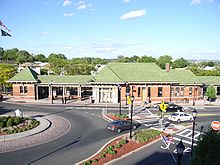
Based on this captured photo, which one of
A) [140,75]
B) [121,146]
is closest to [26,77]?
[140,75]

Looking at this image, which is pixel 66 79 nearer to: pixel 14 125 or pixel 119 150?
pixel 14 125

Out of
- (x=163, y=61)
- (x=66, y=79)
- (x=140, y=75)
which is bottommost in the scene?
(x=66, y=79)

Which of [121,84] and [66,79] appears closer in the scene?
[121,84]

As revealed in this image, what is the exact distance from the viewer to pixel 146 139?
2469 centimetres

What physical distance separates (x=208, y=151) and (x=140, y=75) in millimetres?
38188

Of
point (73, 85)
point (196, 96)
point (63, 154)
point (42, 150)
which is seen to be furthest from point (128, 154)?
point (196, 96)

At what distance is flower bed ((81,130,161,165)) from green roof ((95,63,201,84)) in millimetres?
21904

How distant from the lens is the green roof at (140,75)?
47.8 m

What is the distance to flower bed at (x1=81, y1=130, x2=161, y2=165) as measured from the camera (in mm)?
19612

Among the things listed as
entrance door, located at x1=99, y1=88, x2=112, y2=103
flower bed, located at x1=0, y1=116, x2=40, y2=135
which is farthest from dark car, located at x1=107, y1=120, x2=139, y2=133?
entrance door, located at x1=99, y1=88, x2=112, y2=103

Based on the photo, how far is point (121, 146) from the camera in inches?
892

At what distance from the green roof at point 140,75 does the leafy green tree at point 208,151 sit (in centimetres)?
3497

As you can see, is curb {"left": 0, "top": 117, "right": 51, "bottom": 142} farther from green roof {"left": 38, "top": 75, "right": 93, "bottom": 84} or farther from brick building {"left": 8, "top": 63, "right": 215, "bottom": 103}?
green roof {"left": 38, "top": 75, "right": 93, "bottom": 84}

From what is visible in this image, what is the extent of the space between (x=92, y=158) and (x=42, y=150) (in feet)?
17.3
